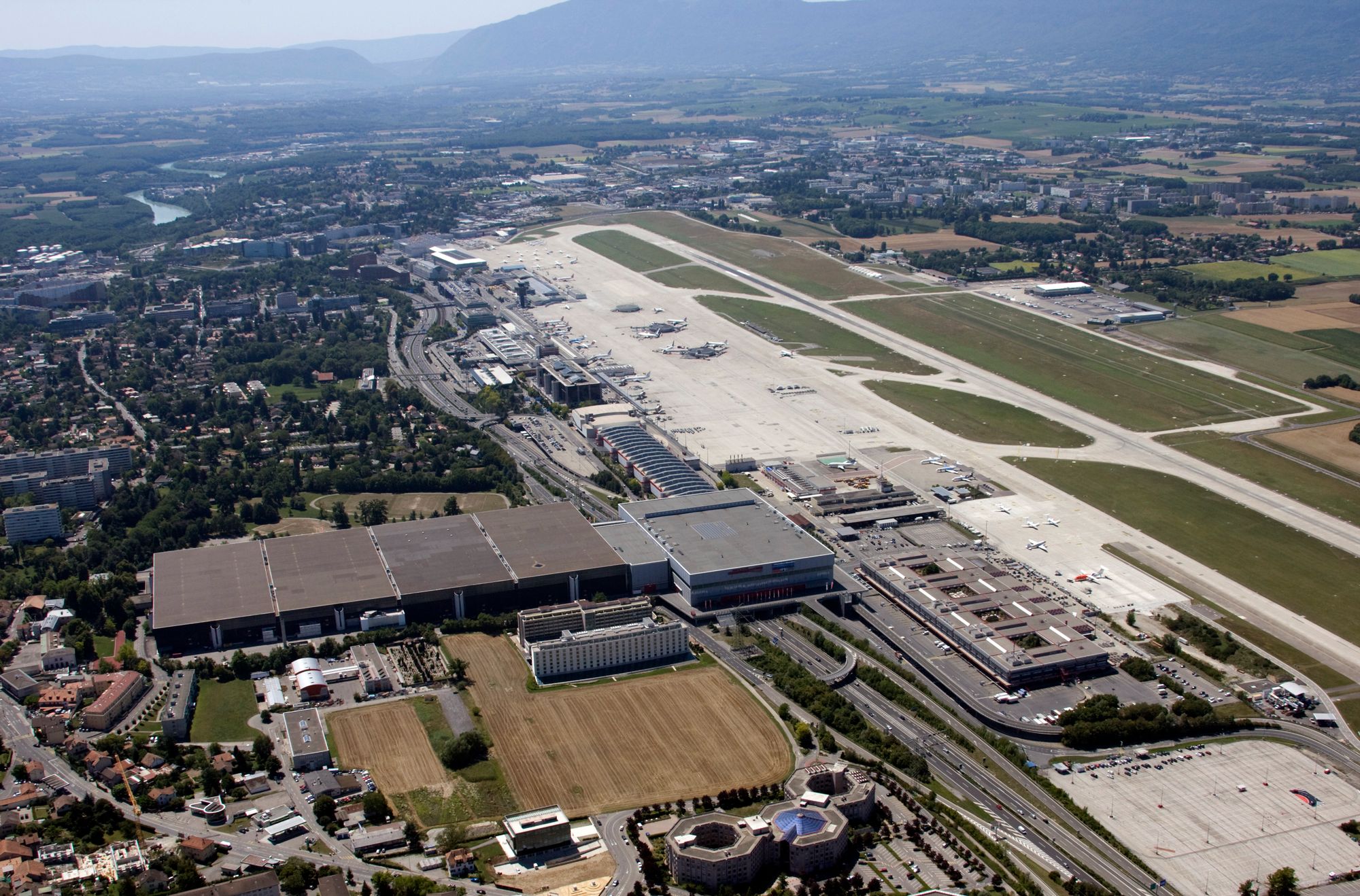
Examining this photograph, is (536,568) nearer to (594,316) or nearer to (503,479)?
(503,479)

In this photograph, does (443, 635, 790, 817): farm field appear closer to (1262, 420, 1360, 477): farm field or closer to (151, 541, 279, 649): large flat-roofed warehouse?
(151, 541, 279, 649): large flat-roofed warehouse

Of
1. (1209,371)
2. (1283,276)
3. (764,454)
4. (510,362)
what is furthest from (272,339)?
(1283,276)

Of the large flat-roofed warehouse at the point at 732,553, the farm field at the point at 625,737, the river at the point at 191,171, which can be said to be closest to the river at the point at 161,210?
the river at the point at 191,171

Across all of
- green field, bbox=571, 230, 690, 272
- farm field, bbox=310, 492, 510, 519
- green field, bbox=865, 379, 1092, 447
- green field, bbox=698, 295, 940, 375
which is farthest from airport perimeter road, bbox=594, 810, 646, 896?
green field, bbox=571, 230, 690, 272

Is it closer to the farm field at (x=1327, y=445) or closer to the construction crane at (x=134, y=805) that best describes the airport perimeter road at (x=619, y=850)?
the construction crane at (x=134, y=805)

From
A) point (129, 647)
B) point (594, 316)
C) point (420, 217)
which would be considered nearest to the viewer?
point (129, 647)

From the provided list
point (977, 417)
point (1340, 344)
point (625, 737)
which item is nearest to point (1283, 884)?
point (625, 737)
